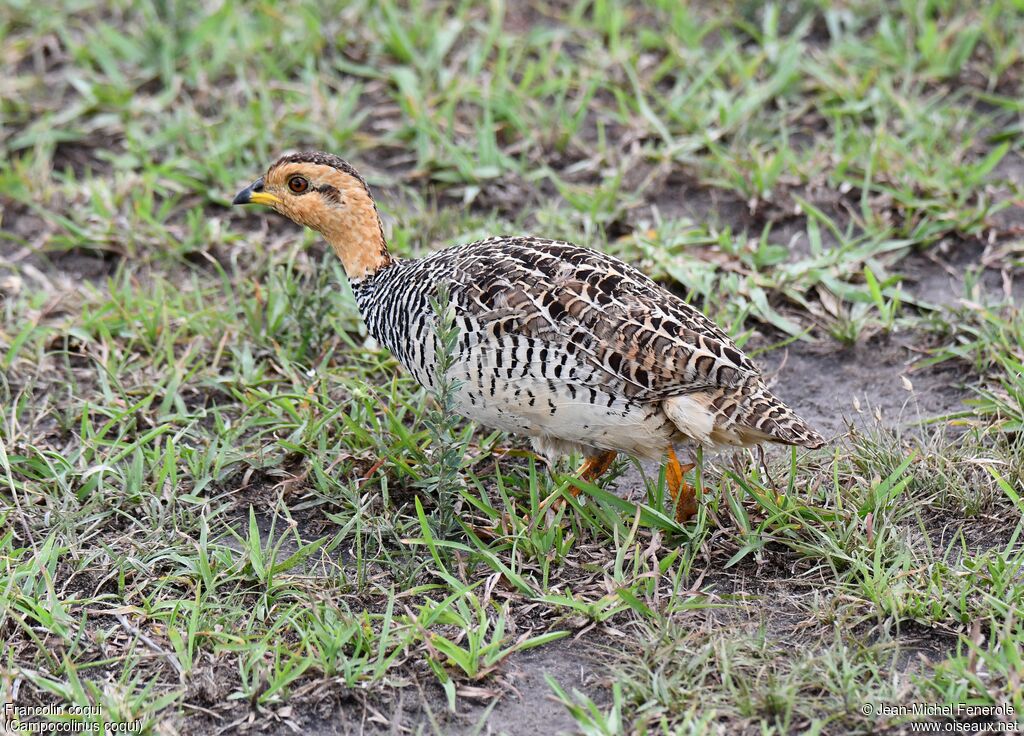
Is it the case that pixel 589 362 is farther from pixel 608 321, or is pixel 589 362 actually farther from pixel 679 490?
pixel 679 490

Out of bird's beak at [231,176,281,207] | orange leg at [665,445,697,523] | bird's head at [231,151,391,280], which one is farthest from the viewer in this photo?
bird's beak at [231,176,281,207]

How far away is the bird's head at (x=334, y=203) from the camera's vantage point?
5.04 metres

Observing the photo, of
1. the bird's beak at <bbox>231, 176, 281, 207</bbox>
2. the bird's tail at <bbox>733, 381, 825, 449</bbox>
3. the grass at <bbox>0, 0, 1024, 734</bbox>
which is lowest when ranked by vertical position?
the grass at <bbox>0, 0, 1024, 734</bbox>

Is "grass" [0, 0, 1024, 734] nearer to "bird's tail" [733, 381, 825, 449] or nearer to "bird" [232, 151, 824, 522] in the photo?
"bird" [232, 151, 824, 522]

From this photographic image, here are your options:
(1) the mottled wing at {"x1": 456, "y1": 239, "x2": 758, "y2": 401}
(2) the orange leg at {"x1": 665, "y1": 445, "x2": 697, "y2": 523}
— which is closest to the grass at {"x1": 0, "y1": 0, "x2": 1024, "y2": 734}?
(2) the orange leg at {"x1": 665, "y1": 445, "x2": 697, "y2": 523}

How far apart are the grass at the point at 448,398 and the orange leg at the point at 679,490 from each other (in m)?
0.06

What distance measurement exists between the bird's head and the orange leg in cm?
151

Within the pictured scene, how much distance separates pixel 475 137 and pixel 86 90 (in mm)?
2380

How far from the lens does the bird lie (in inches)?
168

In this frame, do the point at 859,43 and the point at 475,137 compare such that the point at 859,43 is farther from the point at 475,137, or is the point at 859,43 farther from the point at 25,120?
the point at 25,120

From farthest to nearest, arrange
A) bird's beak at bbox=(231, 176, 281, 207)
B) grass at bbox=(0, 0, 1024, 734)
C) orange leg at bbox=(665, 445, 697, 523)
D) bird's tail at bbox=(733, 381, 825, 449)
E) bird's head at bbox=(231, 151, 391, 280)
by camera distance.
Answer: bird's beak at bbox=(231, 176, 281, 207) < bird's head at bbox=(231, 151, 391, 280) < orange leg at bbox=(665, 445, 697, 523) < bird's tail at bbox=(733, 381, 825, 449) < grass at bbox=(0, 0, 1024, 734)

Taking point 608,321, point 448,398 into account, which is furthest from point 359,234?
point 608,321

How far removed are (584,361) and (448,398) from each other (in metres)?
0.49

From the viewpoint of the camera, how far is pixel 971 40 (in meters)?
7.18
